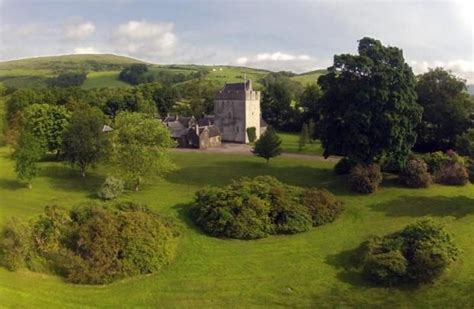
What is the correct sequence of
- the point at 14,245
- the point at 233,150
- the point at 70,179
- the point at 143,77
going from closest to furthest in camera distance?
1. the point at 14,245
2. the point at 70,179
3. the point at 233,150
4. the point at 143,77

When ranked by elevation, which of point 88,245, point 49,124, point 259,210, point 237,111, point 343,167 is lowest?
point 88,245

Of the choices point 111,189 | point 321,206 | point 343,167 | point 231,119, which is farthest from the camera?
point 231,119

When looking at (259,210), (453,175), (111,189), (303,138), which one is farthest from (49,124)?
(453,175)

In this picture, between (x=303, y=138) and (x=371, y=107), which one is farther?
(x=303, y=138)

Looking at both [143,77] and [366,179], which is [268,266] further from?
[143,77]

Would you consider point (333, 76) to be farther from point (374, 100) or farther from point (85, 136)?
point (85, 136)

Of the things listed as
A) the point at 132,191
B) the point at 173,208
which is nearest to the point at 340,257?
the point at 173,208

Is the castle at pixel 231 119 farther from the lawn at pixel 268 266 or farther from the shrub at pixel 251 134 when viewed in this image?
the lawn at pixel 268 266

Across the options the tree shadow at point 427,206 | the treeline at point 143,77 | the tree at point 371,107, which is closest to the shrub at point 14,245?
the tree shadow at point 427,206
